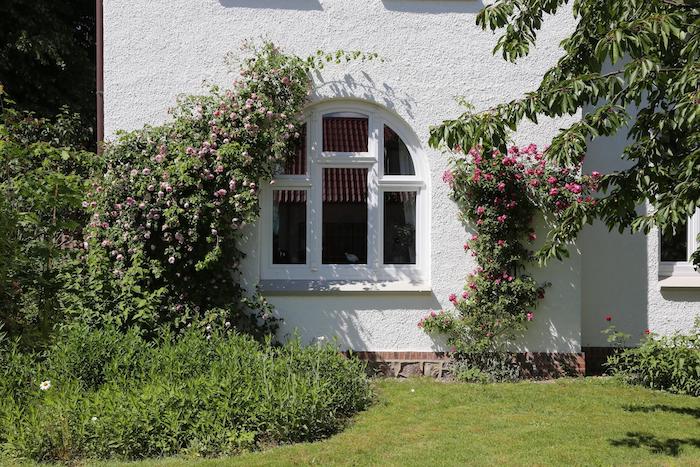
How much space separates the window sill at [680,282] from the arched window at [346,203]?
10.0 ft

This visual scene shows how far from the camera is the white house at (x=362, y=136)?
26.0 feet

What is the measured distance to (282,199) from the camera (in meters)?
8.17

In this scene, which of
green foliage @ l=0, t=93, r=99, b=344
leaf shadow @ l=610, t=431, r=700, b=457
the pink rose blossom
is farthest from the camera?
the pink rose blossom

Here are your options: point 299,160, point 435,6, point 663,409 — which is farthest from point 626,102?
point 299,160

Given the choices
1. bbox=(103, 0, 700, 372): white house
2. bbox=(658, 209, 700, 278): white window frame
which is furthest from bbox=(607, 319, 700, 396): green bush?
bbox=(658, 209, 700, 278): white window frame

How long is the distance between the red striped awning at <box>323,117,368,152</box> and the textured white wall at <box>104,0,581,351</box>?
13.7 inches

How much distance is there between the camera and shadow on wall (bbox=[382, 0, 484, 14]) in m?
8.05

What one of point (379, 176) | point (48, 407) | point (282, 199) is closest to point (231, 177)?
point (282, 199)

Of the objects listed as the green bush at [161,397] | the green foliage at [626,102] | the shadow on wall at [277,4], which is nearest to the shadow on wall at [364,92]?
the shadow on wall at [277,4]

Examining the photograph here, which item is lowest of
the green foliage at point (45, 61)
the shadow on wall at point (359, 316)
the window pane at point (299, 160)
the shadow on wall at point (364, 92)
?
the shadow on wall at point (359, 316)

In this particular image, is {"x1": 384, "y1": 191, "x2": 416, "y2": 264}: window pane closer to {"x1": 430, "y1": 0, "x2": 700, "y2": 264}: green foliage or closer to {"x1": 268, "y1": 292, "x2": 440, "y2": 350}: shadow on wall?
{"x1": 268, "y1": 292, "x2": 440, "y2": 350}: shadow on wall

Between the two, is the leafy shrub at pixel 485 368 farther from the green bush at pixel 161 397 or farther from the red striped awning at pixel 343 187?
the red striped awning at pixel 343 187

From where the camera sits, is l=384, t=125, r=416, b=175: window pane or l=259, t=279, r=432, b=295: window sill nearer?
l=259, t=279, r=432, b=295: window sill

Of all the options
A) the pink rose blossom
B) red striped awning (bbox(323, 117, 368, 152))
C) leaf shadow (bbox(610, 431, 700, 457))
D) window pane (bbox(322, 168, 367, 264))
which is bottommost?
leaf shadow (bbox(610, 431, 700, 457))
